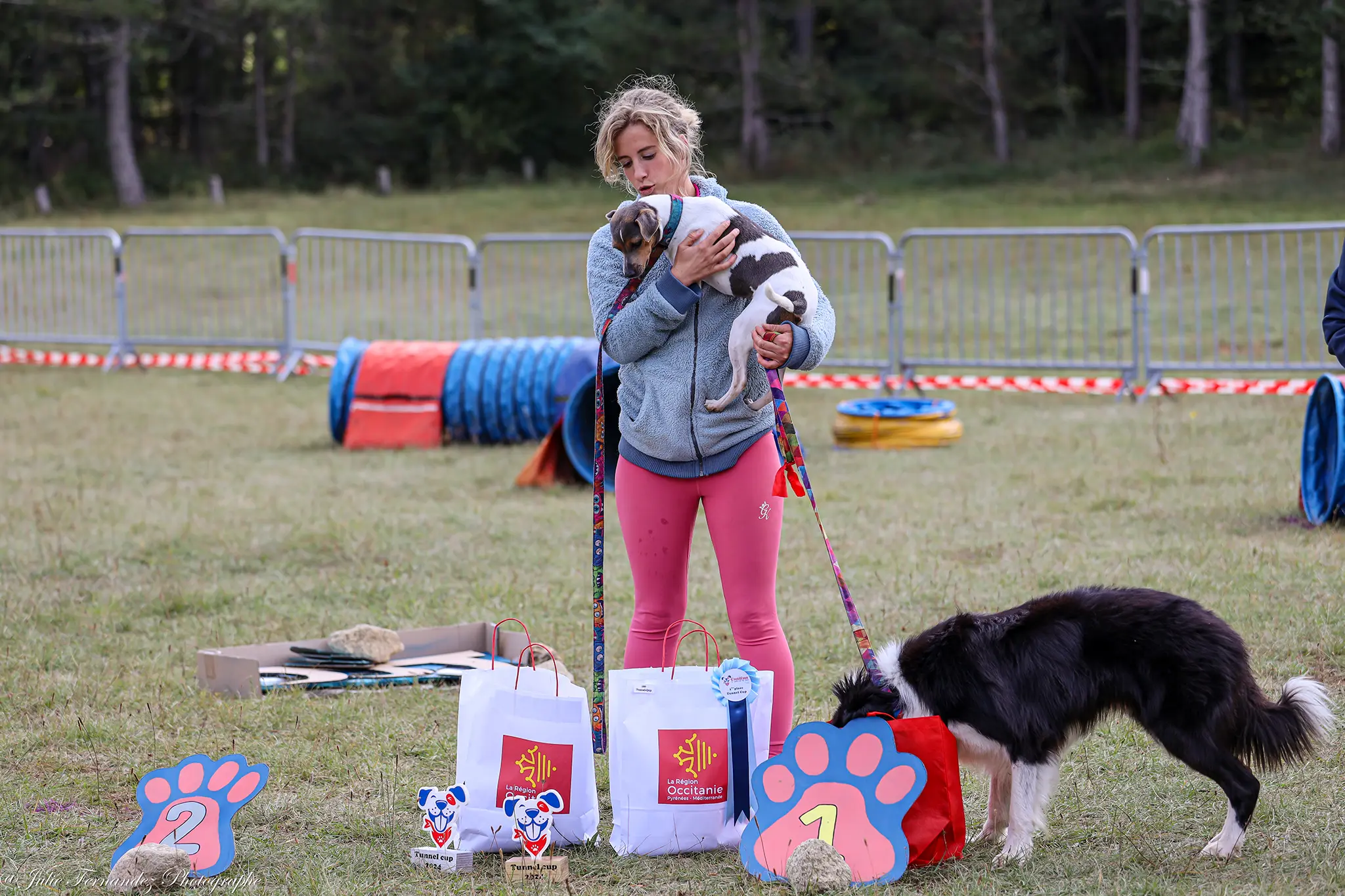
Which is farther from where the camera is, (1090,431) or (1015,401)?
(1015,401)

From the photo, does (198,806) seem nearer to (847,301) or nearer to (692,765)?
(692,765)

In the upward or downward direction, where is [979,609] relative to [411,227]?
downward

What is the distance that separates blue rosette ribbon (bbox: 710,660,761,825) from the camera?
337cm

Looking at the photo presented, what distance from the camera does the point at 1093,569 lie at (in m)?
6.18

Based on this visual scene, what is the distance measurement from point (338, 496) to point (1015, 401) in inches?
251

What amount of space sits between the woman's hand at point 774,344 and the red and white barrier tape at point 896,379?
856 cm

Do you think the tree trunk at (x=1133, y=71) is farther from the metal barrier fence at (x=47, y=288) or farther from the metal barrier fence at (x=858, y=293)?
the metal barrier fence at (x=47, y=288)

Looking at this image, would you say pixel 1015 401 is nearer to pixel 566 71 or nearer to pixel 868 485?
pixel 868 485

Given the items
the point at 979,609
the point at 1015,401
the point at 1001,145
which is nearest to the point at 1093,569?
the point at 979,609

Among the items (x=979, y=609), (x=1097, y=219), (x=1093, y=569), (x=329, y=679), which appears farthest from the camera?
(x=1097, y=219)

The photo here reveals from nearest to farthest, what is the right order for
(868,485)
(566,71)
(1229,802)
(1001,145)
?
1. (1229,802)
2. (868,485)
3. (1001,145)
4. (566,71)

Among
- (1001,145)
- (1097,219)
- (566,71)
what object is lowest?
(1097,219)

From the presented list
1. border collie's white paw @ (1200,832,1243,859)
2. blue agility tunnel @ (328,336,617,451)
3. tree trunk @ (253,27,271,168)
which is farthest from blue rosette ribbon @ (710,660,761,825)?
tree trunk @ (253,27,271,168)

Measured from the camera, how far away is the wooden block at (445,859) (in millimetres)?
3369
